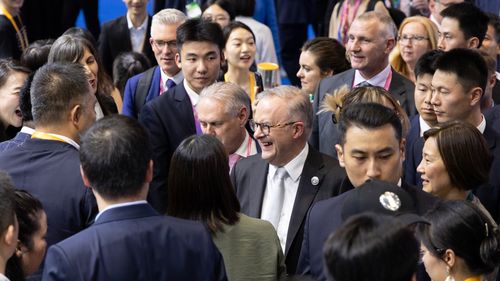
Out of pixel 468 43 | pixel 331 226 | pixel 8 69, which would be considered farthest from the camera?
pixel 468 43

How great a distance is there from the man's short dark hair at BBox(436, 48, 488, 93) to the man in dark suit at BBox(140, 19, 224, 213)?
61.4 inches

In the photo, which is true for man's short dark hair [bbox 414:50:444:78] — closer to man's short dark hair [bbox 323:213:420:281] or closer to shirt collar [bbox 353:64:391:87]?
shirt collar [bbox 353:64:391:87]

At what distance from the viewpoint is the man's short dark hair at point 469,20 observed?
25.0 feet

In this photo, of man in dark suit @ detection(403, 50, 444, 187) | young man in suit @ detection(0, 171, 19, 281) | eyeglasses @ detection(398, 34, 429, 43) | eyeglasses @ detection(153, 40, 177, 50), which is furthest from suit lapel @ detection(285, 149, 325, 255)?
eyeglasses @ detection(398, 34, 429, 43)

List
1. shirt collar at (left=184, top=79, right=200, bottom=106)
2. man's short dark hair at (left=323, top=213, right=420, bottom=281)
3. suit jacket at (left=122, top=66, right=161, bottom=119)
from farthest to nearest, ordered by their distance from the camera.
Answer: suit jacket at (left=122, top=66, right=161, bottom=119)
shirt collar at (left=184, top=79, right=200, bottom=106)
man's short dark hair at (left=323, top=213, right=420, bottom=281)

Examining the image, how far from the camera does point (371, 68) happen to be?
7039 millimetres

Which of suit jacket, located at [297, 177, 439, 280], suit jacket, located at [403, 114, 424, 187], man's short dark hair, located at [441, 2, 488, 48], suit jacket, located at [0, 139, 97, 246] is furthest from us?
man's short dark hair, located at [441, 2, 488, 48]

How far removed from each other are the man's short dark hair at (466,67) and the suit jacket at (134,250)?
9.47 feet

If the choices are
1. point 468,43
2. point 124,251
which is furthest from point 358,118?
point 468,43

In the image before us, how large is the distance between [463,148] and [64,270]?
7.78 ft

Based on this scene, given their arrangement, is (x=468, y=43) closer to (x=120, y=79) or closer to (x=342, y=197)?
(x=120, y=79)

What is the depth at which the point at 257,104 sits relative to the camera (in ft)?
18.5

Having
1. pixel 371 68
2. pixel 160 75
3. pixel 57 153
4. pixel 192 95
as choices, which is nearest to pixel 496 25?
pixel 371 68

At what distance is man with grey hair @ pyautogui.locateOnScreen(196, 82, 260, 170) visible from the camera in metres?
5.88
